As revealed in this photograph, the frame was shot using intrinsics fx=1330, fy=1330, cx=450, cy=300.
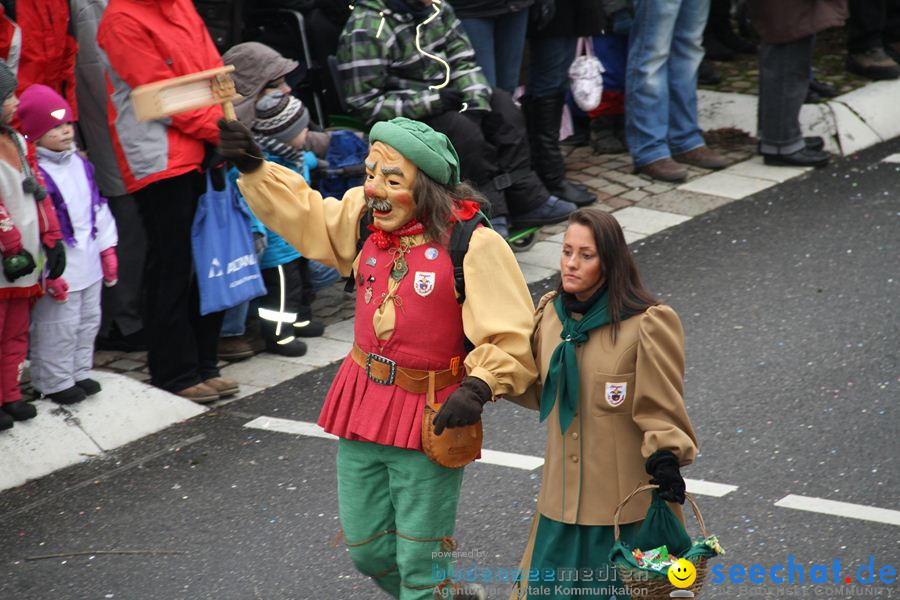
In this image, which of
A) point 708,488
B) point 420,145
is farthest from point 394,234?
point 708,488

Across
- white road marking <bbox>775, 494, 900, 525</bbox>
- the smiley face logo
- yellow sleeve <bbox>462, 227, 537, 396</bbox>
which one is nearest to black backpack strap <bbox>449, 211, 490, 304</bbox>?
yellow sleeve <bbox>462, 227, 537, 396</bbox>

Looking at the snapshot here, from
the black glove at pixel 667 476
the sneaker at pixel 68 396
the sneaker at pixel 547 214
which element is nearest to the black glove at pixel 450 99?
the sneaker at pixel 547 214

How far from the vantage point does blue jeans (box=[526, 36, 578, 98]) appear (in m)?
8.83

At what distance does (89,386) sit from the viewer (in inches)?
249

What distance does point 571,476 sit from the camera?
3990 mm

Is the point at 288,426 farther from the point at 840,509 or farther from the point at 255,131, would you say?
the point at 840,509

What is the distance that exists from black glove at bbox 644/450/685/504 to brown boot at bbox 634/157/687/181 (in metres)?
5.86

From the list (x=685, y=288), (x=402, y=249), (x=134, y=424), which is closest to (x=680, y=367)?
(x=402, y=249)

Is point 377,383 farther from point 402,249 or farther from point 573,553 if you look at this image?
point 573,553

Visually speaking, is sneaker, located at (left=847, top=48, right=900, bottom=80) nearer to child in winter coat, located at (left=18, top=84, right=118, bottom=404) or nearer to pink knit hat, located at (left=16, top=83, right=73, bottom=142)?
child in winter coat, located at (left=18, top=84, right=118, bottom=404)

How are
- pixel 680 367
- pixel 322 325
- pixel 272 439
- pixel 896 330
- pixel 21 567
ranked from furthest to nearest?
pixel 322 325, pixel 896 330, pixel 272 439, pixel 21 567, pixel 680 367

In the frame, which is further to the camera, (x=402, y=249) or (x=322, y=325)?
(x=322, y=325)

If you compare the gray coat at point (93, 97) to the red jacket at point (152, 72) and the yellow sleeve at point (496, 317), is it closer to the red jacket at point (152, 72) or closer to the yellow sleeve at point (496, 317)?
the red jacket at point (152, 72)

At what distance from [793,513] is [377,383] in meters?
1.96
